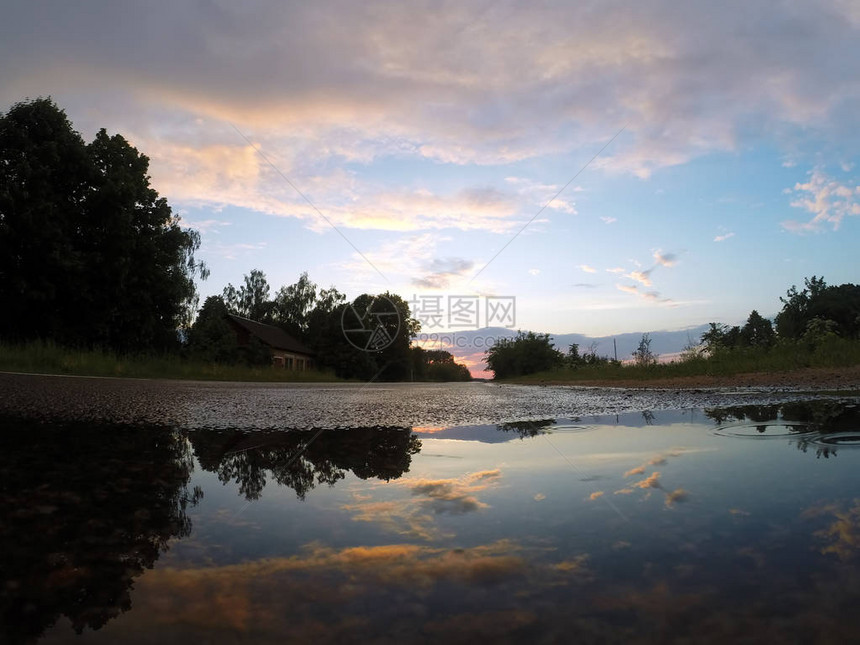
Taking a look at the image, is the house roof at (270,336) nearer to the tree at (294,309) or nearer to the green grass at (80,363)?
the tree at (294,309)

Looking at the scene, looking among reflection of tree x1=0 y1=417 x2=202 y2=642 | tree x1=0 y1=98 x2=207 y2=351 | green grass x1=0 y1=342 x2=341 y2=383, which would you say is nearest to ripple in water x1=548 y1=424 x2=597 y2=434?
reflection of tree x1=0 y1=417 x2=202 y2=642

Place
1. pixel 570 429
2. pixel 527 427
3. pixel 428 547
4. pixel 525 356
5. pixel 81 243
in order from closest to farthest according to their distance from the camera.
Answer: pixel 428 547 < pixel 570 429 < pixel 527 427 < pixel 81 243 < pixel 525 356

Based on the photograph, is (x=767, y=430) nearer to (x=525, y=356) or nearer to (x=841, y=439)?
(x=841, y=439)

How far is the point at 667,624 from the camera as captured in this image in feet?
2.61

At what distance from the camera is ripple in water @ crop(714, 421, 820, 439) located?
277 cm

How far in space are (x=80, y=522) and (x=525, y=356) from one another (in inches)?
2131

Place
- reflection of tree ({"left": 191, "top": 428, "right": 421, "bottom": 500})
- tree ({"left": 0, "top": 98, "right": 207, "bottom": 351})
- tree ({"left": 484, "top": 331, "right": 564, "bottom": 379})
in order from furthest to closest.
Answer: tree ({"left": 484, "top": 331, "right": 564, "bottom": 379}) → tree ({"left": 0, "top": 98, "right": 207, "bottom": 351}) → reflection of tree ({"left": 191, "top": 428, "right": 421, "bottom": 500})

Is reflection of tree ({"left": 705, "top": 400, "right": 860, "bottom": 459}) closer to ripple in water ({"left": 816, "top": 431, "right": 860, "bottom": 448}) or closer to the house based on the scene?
ripple in water ({"left": 816, "top": 431, "right": 860, "bottom": 448})

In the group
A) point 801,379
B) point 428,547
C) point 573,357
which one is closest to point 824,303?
A: point 573,357

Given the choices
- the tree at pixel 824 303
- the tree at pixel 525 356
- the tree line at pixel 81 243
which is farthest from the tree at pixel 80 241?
the tree at pixel 824 303

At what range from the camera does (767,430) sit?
2975 mm

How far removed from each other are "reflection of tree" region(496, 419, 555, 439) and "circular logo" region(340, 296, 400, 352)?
49165 millimetres

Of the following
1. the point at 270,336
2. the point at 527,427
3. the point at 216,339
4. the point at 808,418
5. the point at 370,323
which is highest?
the point at 370,323

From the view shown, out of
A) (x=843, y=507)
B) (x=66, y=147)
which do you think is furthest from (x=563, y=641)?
(x=66, y=147)
